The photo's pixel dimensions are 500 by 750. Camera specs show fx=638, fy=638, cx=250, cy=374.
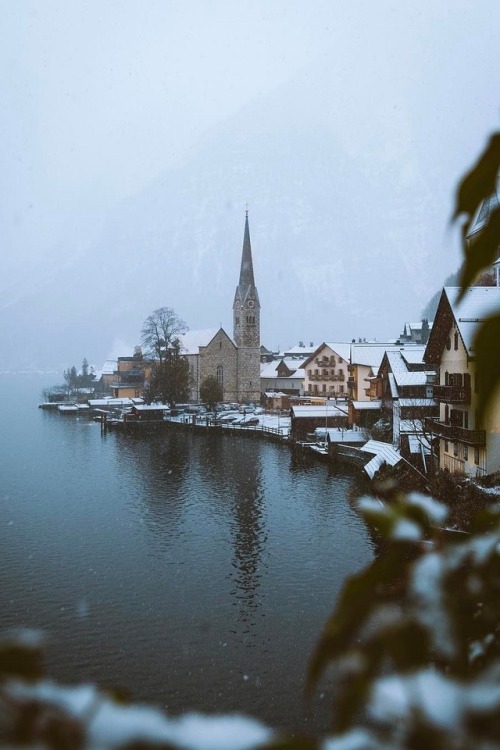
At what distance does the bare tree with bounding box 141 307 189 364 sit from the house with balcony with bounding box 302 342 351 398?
15.2m

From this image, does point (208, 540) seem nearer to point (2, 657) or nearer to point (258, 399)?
point (2, 657)

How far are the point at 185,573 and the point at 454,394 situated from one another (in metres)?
11.1

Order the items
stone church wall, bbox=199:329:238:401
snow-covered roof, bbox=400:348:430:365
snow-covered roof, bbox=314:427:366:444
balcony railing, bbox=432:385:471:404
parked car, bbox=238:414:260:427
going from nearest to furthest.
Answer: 1. balcony railing, bbox=432:385:471:404
2. snow-covered roof, bbox=400:348:430:365
3. snow-covered roof, bbox=314:427:366:444
4. parked car, bbox=238:414:260:427
5. stone church wall, bbox=199:329:238:401

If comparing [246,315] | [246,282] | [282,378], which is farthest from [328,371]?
[246,282]

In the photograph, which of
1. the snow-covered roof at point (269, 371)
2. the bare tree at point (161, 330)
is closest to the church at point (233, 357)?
the snow-covered roof at point (269, 371)

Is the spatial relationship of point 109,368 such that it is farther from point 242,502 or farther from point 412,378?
point 242,502

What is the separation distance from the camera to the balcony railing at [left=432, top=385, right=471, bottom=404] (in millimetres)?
21656

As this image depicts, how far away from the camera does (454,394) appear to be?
22.2 meters

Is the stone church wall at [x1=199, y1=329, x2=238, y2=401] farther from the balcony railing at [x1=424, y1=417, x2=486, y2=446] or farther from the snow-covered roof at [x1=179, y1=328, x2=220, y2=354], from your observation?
the balcony railing at [x1=424, y1=417, x2=486, y2=446]

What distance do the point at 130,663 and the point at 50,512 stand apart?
14.0m

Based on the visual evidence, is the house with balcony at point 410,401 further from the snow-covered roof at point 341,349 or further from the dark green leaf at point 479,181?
the snow-covered roof at point 341,349

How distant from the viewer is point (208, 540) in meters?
21.0

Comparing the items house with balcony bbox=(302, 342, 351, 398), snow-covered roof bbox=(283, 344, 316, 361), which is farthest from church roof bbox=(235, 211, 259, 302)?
house with balcony bbox=(302, 342, 351, 398)

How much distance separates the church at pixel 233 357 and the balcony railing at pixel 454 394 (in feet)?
180
